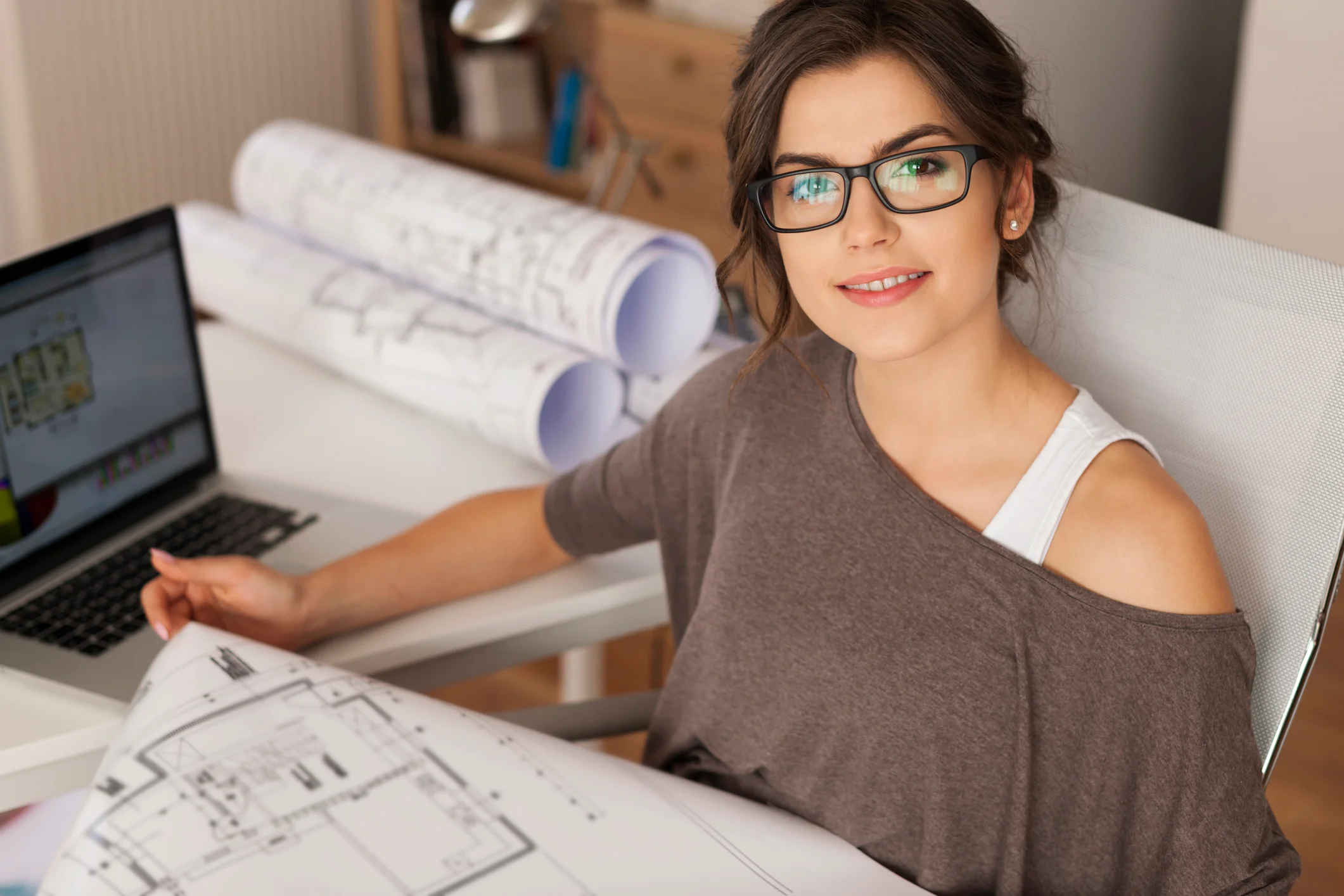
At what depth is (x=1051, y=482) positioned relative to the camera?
1005 millimetres

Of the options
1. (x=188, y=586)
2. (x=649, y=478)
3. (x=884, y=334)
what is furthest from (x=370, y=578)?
(x=884, y=334)

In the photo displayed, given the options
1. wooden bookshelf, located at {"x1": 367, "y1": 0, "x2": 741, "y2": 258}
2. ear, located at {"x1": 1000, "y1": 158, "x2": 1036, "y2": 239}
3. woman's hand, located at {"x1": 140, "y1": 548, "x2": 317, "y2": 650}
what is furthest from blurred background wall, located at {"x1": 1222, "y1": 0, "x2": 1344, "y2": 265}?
woman's hand, located at {"x1": 140, "y1": 548, "x2": 317, "y2": 650}

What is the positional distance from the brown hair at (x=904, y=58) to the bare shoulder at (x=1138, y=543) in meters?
0.21

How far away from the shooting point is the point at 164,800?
3.06 ft

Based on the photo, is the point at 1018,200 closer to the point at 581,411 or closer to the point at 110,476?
the point at 581,411

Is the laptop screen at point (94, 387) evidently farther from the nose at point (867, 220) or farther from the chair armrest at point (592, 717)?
the nose at point (867, 220)

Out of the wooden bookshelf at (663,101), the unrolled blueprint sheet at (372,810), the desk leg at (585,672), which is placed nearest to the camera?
the unrolled blueprint sheet at (372,810)

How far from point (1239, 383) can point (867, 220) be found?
12.3 inches

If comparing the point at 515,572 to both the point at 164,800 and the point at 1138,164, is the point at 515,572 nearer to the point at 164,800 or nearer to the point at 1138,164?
the point at 164,800

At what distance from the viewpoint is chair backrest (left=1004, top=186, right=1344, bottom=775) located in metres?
1.01

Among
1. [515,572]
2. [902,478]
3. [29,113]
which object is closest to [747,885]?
[902,478]

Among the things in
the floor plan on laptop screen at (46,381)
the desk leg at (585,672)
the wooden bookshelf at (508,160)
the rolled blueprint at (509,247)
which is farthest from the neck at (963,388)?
the wooden bookshelf at (508,160)

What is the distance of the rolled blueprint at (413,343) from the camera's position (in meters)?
1.54

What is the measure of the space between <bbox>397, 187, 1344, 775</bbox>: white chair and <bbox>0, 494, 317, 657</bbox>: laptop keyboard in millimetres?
780
